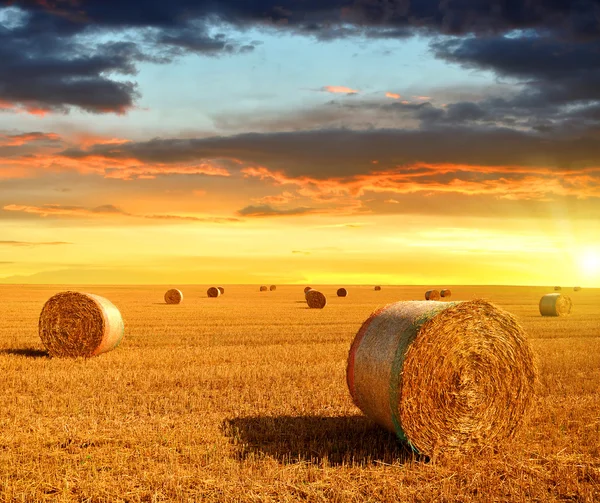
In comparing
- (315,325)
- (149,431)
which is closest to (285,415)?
(149,431)

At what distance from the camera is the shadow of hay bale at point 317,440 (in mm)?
8883

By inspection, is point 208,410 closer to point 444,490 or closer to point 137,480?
point 137,480

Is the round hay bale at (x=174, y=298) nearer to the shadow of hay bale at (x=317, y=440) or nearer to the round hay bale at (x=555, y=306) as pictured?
the round hay bale at (x=555, y=306)

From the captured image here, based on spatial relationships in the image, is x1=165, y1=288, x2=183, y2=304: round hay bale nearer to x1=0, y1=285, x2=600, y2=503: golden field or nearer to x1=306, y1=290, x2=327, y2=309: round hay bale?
x1=306, y1=290, x2=327, y2=309: round hay bale

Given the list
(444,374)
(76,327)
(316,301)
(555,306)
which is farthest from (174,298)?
(444,374)

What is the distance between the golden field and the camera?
7746 mm

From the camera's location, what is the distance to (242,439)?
9.66 meters

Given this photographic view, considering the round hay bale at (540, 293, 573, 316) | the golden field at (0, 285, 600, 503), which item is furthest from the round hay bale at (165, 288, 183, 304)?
the golden field at (0, 285, 600, 503)

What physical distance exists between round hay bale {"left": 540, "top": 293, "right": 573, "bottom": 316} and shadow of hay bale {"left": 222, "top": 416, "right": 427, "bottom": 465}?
2978 cm

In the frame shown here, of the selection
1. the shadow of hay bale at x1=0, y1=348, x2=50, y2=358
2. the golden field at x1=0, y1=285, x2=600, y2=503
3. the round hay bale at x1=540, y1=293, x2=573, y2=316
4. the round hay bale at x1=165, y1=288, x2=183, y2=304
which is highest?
the round hay bale at x1=540, y1=293, x2=573, y2=316

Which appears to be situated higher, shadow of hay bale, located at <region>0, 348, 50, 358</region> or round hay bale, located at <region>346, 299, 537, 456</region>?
round hay bale, located at <region>346, 299, 537, 456</region>

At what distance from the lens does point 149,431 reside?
33.0ft

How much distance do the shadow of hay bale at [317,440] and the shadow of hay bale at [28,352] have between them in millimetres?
10275

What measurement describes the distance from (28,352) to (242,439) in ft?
39.9
